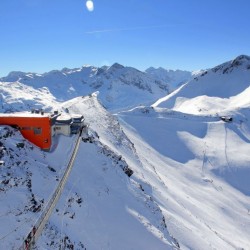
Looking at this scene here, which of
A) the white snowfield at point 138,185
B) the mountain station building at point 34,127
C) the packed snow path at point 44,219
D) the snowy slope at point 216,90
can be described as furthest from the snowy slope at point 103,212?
the snowy slope at point 216,90

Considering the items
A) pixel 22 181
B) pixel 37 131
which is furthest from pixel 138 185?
pixel 22 181

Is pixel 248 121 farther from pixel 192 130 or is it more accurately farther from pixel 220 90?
pixel 220 90

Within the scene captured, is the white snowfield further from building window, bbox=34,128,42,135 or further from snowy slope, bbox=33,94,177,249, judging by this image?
building window, bbox=34,128,42,135

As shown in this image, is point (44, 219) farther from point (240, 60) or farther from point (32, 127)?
point (240, 60)

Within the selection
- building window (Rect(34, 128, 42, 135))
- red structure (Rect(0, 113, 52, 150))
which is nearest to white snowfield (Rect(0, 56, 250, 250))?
red structure (Rect(0, 113, 52, 150))

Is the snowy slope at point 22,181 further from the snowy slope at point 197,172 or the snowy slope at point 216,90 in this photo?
the snowy slope at point 216,90
